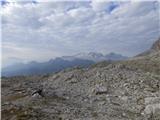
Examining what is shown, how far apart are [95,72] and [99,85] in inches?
371

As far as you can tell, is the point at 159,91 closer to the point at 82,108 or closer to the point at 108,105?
the point at 108,105

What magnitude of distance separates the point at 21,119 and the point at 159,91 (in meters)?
21.2

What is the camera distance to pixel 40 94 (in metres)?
46.1

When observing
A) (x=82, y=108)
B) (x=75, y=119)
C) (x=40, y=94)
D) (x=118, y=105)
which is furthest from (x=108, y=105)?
(x=40, y=94)

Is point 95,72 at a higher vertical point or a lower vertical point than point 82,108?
higher

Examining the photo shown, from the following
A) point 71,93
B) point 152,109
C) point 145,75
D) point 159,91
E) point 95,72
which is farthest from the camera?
point 95,72

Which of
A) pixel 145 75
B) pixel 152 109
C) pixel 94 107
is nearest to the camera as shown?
pixel 152 109

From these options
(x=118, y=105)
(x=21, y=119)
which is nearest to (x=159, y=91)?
(x=118, y=105)

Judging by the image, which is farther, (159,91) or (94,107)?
(159,91)

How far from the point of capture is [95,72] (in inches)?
2328

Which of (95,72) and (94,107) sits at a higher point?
(95,72)

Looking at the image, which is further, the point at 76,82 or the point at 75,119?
the point at 76,82

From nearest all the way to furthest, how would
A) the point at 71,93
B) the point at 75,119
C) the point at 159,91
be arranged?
the point at 75,119
the point at 159,91
the point at 71,93

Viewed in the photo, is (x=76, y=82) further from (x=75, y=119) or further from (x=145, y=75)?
(x=75, y=119)
